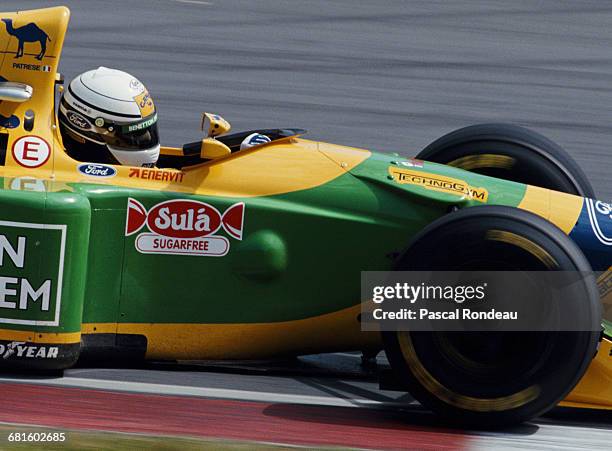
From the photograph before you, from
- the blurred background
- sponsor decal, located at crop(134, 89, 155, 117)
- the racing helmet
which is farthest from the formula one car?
the blurred background

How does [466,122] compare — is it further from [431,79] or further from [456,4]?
[456,4]

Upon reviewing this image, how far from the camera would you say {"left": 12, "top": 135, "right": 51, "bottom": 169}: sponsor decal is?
236 inches

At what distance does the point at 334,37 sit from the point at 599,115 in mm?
3122

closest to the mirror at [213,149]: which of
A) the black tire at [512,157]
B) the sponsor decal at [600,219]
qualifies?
the black tire at [512,157]

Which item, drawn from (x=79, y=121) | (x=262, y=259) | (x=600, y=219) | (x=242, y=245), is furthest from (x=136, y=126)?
(x=600, y=219)

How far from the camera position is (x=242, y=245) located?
5.87m

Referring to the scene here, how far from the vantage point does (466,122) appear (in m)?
11.0

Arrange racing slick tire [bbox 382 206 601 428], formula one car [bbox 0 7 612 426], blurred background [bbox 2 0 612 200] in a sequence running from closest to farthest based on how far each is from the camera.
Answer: racing slick tire [bbox 382 206 601 428], formula one car [bbox 0 7 612 426], blurred background [bbox 2 0 612 200]

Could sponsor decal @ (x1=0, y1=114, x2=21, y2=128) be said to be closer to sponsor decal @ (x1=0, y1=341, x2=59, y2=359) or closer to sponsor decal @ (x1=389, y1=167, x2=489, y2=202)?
sponsor decal @ (x1=0, y1=341, x2=59, y2=359)

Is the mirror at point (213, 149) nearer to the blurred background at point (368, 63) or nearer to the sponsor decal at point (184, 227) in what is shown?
the sponsor decal at point (184, 227)

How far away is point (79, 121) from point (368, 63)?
6513 mm

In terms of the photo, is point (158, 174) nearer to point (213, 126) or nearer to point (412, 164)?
point (213, 126)

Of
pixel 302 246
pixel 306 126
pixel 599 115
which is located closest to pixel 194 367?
pixel 302 246

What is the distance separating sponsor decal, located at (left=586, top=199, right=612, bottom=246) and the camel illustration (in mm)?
2840
